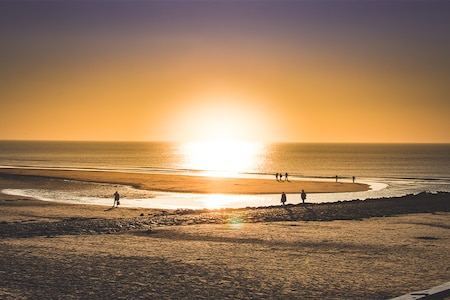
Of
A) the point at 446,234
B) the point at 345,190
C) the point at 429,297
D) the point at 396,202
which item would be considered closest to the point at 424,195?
the point at 396,202

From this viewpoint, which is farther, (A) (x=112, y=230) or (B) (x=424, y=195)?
(B) (x=424, y=195)

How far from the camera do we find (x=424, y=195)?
49.2 meters

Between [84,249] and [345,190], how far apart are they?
152ft

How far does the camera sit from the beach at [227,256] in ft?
47.9

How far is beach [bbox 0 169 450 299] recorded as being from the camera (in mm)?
14609

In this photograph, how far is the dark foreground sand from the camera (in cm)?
1461

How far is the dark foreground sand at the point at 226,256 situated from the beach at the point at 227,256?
0.12 feet

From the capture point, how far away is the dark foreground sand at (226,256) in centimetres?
1461

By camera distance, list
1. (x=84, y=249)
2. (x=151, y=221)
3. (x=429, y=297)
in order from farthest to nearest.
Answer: (x=151, y=221), (x=84, y=249), (x=429, y=297)

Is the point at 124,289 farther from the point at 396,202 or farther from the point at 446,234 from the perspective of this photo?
the point at 396,202

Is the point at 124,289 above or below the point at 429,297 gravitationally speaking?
below

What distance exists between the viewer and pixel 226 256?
19.5m

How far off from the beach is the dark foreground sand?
0.04 m

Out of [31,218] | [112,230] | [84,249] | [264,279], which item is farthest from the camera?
[31,218]
